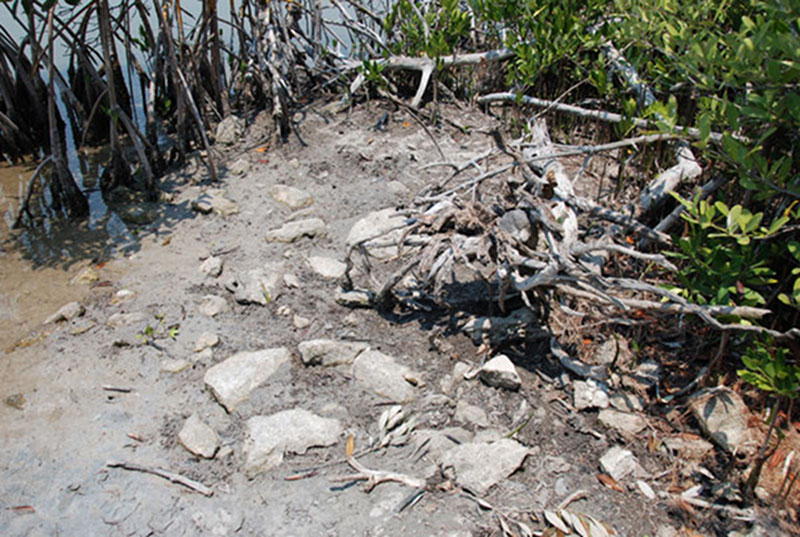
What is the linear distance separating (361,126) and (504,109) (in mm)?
1243

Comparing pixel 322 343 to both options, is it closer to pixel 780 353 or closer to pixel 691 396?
pixel 691 396

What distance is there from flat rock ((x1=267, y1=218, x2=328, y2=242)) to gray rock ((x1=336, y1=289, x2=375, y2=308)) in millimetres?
738

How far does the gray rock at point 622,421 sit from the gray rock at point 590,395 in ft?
0.14

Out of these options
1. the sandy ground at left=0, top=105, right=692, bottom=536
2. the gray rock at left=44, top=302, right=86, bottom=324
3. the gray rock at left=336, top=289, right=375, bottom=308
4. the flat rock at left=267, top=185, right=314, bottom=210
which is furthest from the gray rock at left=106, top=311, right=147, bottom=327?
the flat rock at left=267, top=185, right=314, bottom=210

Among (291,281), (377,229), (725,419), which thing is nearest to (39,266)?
(291,281)

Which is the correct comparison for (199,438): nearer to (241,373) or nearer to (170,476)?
(170,476)

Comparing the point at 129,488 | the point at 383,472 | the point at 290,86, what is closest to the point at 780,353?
the point at 383,472

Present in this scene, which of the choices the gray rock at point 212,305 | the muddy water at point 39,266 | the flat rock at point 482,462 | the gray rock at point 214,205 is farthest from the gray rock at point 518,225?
the muddy water at point 39,266

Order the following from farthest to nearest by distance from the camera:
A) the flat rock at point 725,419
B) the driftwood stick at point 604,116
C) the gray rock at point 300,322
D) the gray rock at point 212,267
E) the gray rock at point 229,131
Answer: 1. the gray rock at point 229,131
2. the gray rock at point 212,267
3. the gray rock at point 300,322
4. the driftwood stick at point 604,116
5. the flat rock at point 725,419

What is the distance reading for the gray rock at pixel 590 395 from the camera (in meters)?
2.52

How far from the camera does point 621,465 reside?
2275 mm

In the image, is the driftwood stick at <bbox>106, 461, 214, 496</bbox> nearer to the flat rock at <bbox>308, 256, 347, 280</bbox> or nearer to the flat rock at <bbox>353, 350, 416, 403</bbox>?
the flat rock at <bbox>353, 350, 416, 403</bbox>

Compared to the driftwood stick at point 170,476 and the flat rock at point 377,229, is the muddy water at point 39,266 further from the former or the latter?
the flat rock at point 377,229

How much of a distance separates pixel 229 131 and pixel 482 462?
3934 millimetres
